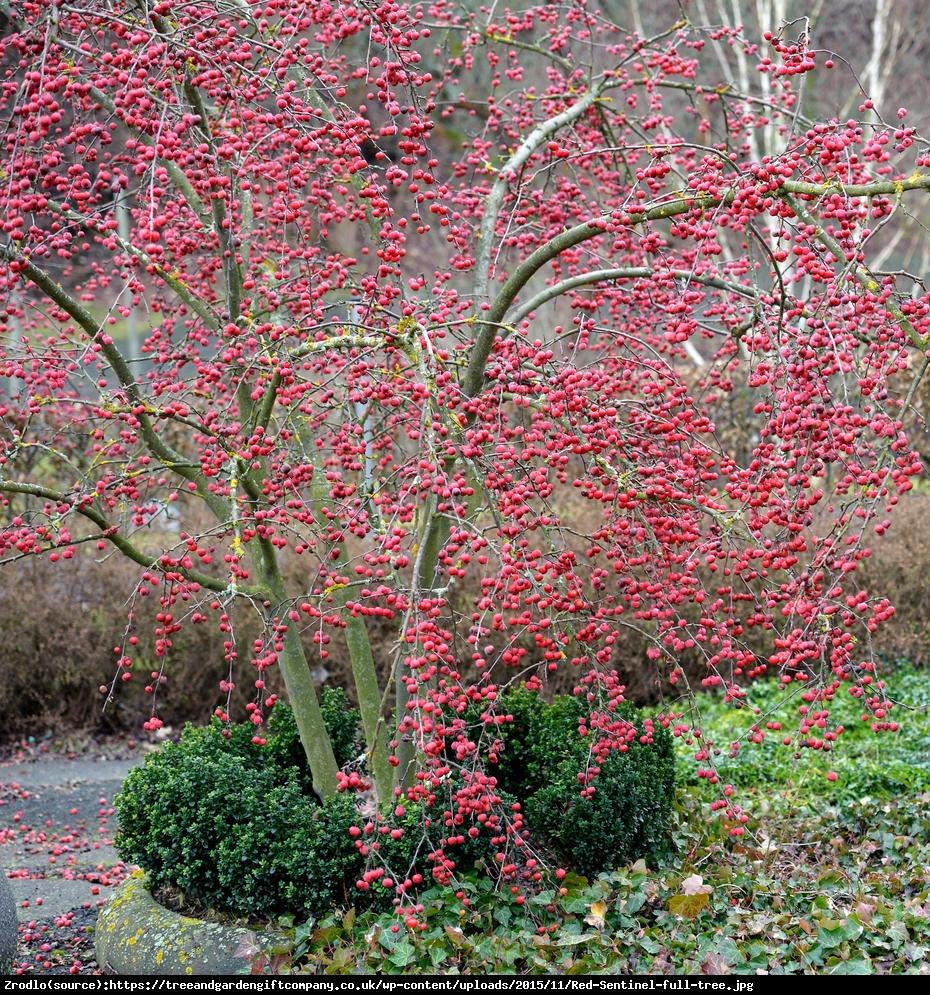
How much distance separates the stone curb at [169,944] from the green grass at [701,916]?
136 mm

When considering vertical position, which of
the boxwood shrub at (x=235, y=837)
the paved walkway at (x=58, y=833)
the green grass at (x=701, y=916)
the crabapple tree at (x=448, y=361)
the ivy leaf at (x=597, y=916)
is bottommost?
the paved walkway at (x=58, y=833)

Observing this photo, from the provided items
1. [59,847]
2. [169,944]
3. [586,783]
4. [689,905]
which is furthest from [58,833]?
[689,905]

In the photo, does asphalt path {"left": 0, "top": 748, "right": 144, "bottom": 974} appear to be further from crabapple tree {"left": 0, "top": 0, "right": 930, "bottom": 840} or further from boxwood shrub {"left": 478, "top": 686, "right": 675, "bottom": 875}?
boxwood shrub {"left": 478, "top": 686, "right": 675, "bottom": 875}

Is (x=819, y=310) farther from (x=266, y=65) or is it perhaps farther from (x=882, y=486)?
(x=266, y=65)

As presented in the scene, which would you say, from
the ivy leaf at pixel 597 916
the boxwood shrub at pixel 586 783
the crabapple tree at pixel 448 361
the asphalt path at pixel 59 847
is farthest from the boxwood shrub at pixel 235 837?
the ivy leaf at pixel 597 916

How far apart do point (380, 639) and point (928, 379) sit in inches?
230

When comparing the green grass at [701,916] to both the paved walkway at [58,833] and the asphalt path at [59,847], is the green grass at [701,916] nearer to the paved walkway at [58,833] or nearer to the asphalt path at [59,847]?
the asphalt path at [59,847]

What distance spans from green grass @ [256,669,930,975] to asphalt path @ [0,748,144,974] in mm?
1384

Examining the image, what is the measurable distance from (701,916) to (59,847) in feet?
11.6

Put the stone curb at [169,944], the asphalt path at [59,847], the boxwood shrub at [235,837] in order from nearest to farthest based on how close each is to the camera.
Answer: the stone curb at [169,944]
the boxwood shrub at [235,837]
the asphalt path at [59,847]

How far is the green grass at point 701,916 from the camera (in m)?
3.44

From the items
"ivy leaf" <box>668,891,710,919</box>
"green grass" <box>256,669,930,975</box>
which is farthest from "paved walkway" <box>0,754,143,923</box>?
"ivy leaf" <box>668,891,710,919</box>

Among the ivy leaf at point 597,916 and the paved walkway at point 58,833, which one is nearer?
the ivy leaf at point 597,916

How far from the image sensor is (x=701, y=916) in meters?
3.78
